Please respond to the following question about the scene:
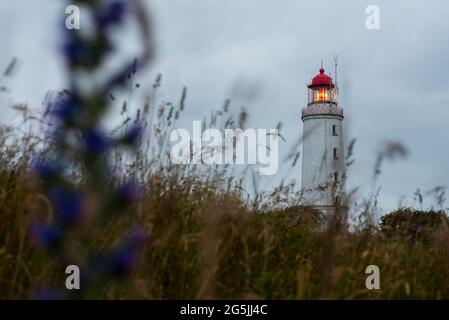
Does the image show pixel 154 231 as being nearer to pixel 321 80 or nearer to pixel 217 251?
pixel 217 251

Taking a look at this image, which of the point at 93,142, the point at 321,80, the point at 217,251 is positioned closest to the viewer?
the point at 93,142

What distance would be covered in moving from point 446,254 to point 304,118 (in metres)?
32.0

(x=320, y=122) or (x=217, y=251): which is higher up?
(x=320, y=122)

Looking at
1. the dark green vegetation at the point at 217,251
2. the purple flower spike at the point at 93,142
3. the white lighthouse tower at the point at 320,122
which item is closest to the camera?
the purple flower spike at the point at 93,142

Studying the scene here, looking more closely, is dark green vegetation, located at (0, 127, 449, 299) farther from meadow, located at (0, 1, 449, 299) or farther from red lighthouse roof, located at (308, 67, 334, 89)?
red lighthouse roof, located at (308, 67, 334, 89)

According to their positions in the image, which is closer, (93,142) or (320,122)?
(93,142)

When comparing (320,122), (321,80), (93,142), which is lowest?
(93,142)

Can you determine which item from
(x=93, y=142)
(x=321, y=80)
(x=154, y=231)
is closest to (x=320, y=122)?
(x=321, y=80)

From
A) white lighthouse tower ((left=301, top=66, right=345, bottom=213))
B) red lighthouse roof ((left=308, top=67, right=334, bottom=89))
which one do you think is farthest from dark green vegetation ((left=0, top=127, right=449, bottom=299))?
red lighthouse roof ((left=308, top=67, right=334, bottom=89))

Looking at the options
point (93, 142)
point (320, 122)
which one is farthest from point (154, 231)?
point (320, 122)

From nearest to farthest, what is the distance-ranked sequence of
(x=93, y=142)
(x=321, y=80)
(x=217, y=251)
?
1. (x=93, y=142)
2. (x=217, y=251)
3. (x=321, y=80)

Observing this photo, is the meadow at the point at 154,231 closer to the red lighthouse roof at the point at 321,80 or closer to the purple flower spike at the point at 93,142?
the purple flower spike at the point at 93,142

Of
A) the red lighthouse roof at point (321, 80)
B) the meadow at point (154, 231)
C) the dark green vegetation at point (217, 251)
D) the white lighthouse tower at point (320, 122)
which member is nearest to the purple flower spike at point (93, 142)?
the meadow at point (154, 231)
